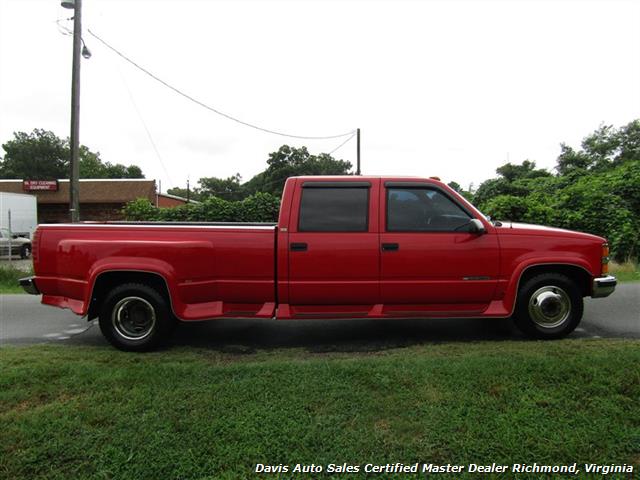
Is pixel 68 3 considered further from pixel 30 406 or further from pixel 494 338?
pixel 494 338

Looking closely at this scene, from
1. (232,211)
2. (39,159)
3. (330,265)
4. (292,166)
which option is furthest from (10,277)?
(39,159)

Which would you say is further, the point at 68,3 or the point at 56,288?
the point at 68,3

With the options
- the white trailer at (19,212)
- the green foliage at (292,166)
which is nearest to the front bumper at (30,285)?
the white trailer at (19,212)

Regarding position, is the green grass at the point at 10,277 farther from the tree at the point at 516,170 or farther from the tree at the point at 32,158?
the tree at the point at 32,158

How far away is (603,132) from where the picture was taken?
3862 cm

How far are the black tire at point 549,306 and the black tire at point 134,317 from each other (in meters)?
3.94

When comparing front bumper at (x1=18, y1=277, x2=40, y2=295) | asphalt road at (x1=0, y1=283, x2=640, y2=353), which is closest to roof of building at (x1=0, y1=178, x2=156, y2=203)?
asphalt road at (x1=0, y1=283, x2=640, y2=353)

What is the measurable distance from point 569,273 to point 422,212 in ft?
6.19

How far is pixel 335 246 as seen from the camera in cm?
459

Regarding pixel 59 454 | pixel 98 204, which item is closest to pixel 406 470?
pixel 59 454

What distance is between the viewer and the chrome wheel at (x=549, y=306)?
189 inches

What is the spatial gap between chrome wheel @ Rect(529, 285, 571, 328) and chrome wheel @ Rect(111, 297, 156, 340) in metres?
4.22

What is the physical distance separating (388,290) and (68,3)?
35.8 feet

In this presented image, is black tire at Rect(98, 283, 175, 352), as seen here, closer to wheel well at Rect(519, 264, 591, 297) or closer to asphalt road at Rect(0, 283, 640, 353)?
asphalt road at Rect(0, 283, 640, 353)
